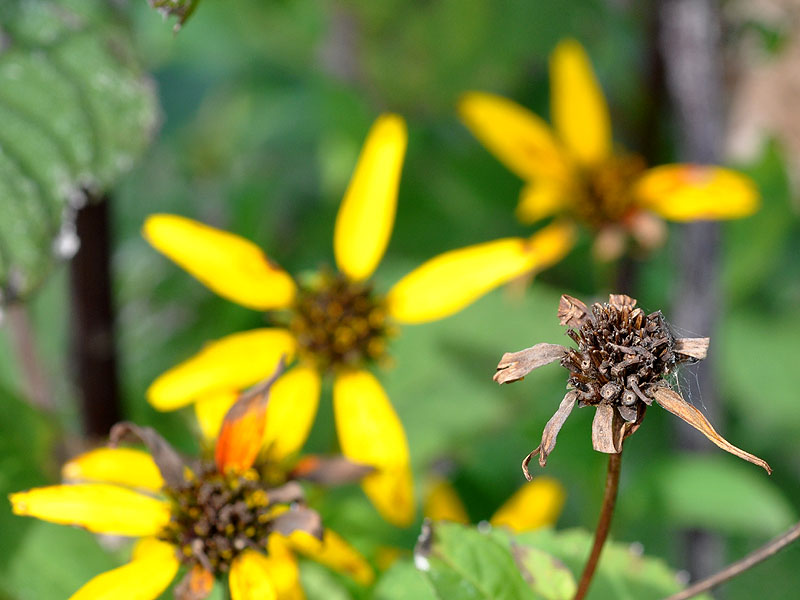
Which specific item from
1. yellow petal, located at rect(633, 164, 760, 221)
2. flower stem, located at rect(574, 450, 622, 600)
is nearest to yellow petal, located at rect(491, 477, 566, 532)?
yellow petal, located at rect(633, 164, 760, 221)

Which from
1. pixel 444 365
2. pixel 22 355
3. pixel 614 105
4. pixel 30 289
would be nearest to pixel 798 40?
pixel 614 105

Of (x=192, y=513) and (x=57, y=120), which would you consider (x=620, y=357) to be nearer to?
(x=192, y=513)

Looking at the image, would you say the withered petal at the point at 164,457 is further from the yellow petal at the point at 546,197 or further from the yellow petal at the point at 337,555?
the yellow petal at the point at 546,197

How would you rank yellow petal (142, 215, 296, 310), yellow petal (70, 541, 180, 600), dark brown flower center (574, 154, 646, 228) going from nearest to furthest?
yellow petal (70, 541, 180, 600) → yellow petal (142, 215, 296, 310) → dark brown flower center (574, 154, 646, 228)

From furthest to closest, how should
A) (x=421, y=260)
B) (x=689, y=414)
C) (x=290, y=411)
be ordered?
(x=421, y=260) < (x=290, y=411) < (x=689, y=414)

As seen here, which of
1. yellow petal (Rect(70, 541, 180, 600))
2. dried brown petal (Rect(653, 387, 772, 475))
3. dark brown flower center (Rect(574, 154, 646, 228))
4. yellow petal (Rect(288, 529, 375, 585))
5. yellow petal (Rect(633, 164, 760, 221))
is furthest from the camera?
dark brown flower center (Rect(574, 154, 646, 228))

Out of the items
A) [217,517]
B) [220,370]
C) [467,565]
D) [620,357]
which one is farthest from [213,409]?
[620,357]

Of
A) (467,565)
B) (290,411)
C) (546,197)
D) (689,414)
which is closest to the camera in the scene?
(689,414)

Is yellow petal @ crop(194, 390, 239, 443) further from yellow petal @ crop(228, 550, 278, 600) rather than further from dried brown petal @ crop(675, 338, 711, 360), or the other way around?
dried brown petal @ crop(675, 338, 711, 360)
